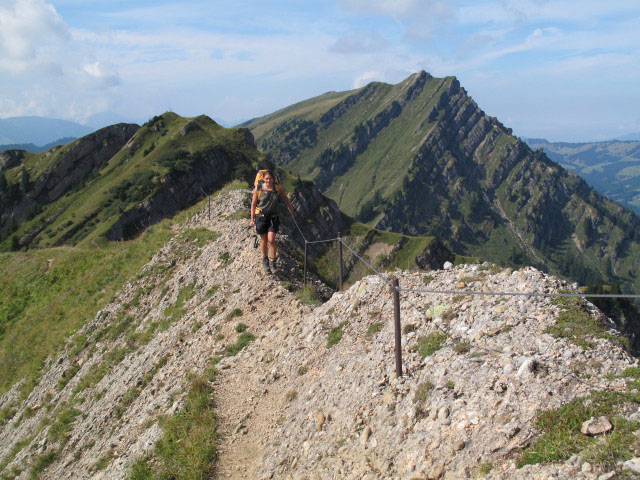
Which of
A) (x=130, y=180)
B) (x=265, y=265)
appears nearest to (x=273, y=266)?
(x=265, y=265)

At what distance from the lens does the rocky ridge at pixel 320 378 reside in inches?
301

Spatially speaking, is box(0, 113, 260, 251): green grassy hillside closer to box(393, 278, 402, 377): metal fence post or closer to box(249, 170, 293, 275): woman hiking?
box(249, 170, 293, 275): woman hiking

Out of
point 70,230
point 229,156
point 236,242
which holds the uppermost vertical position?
point 229,156

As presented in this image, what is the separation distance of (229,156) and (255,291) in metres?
150

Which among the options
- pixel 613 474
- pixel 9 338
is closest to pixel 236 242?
pixel 9 338

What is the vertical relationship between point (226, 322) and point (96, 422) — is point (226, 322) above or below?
above

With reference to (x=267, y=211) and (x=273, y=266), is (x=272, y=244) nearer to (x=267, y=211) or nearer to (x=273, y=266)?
(x=273, y=266)

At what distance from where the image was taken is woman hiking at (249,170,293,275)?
17672 millimetres

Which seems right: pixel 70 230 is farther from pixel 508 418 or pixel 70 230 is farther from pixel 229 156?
pixel 508 418

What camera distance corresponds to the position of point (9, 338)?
26.1 metres

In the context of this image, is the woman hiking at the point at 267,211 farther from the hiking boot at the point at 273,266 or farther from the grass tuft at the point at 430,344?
the grass tuft at the point at 430,344

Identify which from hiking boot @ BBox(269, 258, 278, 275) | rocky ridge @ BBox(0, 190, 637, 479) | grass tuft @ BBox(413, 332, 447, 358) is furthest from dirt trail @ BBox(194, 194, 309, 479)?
grass tuft @ BBox(413, 332, 447, 358)

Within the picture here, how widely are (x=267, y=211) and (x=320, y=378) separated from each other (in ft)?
26.8

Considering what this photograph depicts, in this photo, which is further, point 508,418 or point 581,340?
point 581,340
